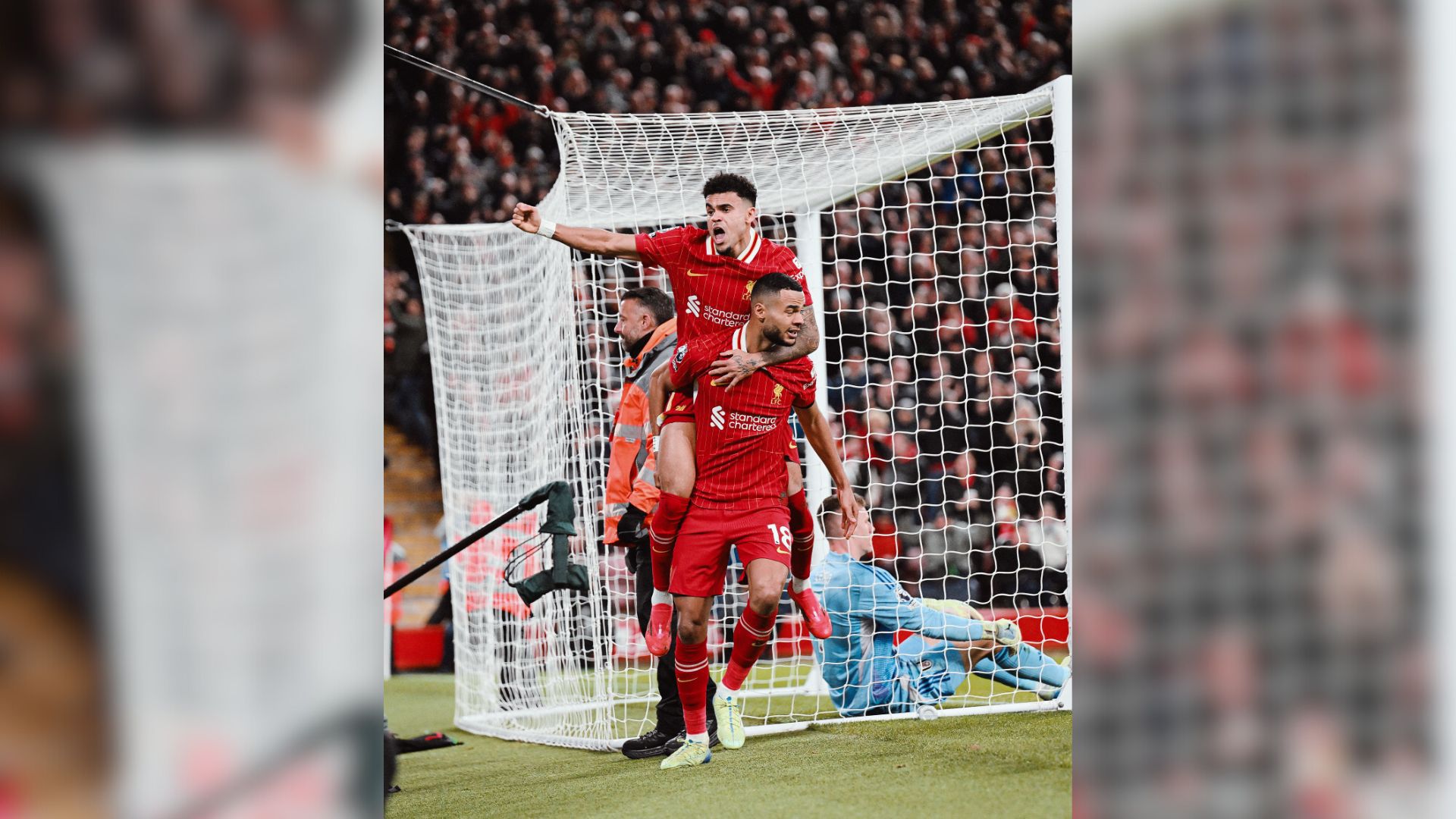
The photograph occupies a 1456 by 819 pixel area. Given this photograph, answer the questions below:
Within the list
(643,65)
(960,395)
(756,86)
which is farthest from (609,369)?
(643,65)

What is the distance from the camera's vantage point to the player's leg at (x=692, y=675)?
3.50m

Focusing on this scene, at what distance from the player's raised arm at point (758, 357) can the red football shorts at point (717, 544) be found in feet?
1.30

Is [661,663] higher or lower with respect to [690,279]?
lower

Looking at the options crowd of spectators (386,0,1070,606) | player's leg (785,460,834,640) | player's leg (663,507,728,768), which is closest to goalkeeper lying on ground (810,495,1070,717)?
player's leg (785,460,834,640)

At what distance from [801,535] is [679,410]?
644 mm

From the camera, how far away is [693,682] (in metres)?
3.55

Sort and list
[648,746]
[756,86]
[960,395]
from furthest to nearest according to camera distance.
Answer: [756,86], [960,395], [648,746]

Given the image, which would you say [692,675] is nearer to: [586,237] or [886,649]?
[886,649]

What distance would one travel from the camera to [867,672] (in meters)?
4.50

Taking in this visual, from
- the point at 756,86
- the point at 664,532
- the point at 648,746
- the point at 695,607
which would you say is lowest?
the point at 648,746

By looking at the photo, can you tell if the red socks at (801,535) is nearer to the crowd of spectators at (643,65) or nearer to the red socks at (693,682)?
the red socks at (693,682)

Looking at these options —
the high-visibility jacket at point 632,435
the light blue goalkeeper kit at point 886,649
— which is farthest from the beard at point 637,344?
the light blue goalkeeper kit at point 886,649

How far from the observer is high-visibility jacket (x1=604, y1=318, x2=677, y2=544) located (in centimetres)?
409
